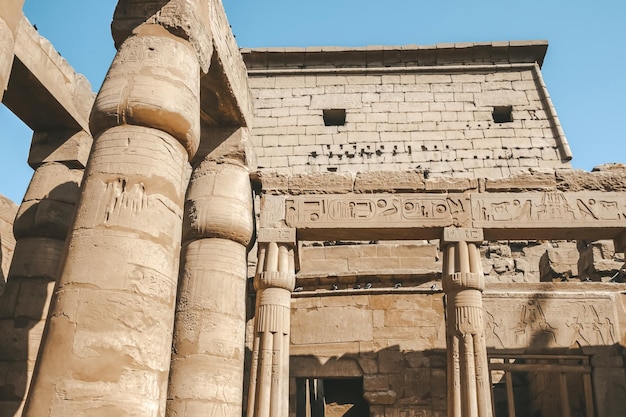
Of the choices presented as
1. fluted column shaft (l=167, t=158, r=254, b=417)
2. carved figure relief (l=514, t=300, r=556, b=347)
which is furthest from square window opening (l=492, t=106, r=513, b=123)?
fluted column shaft (l=167, t=158, r=254, b=417)

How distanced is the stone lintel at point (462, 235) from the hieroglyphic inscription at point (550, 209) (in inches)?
5.3

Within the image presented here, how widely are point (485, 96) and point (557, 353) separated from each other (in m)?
6.65

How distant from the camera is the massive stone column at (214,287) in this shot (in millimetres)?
6586

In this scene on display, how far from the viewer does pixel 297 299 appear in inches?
428

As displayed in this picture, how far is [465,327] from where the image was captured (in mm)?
7582

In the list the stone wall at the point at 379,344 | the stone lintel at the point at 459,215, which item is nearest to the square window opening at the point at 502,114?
the stone wall at the point at 379,344

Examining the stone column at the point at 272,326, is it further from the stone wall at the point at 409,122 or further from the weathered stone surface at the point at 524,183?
the stone wall at the point at 409,122

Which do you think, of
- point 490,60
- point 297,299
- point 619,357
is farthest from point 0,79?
point 490,60

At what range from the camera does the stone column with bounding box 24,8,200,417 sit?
3.89 meters

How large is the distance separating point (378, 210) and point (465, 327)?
1.94 meters

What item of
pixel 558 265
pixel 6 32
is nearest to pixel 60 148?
pixel 6 32

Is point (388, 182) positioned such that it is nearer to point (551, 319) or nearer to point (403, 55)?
point (551, 319)

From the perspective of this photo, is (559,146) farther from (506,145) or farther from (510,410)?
(510,410)

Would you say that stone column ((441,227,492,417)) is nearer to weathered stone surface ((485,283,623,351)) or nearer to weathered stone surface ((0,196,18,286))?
weathered stone surface ((485,283,623,351))
